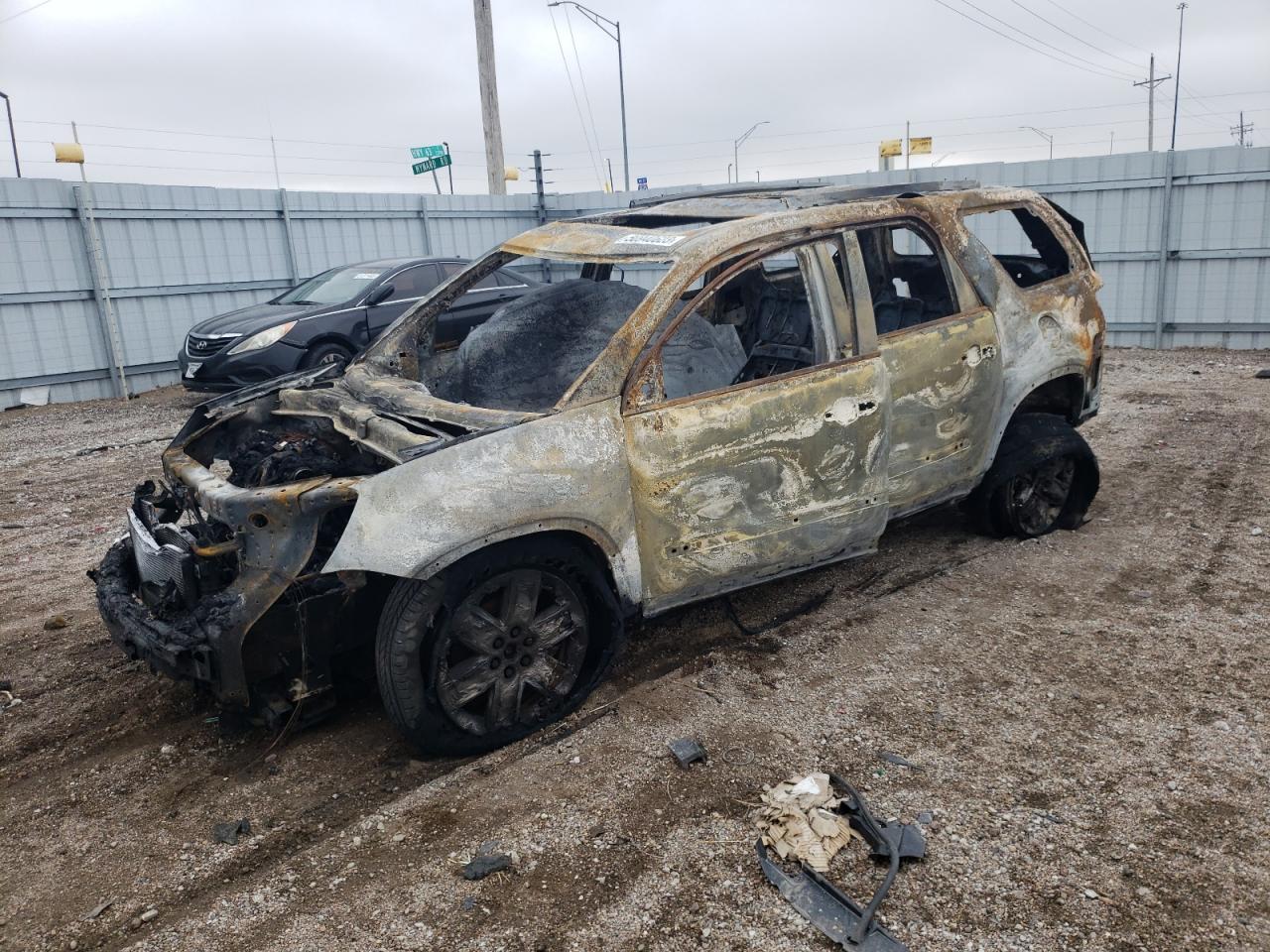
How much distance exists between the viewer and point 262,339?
9.92 meters

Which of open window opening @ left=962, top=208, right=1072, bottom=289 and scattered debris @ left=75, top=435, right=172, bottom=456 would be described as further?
scattered debris @ left=75, top=435, right=172, bottom=456

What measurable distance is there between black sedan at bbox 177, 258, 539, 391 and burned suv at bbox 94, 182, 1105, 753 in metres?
4.92

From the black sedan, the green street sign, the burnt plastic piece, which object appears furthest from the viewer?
the green street sign

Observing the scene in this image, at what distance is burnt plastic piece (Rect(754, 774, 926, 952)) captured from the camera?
2.50m

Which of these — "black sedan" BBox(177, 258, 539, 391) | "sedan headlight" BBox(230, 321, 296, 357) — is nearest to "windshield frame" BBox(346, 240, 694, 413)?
"black sedan" BBox(177, 258, 539, 391)

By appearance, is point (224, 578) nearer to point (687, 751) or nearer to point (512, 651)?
point (512, 651)

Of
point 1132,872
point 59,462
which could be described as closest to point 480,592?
point 1132,872

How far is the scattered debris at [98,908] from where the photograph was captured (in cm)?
275

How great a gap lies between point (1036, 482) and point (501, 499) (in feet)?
11.1

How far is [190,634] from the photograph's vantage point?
3.14 meters

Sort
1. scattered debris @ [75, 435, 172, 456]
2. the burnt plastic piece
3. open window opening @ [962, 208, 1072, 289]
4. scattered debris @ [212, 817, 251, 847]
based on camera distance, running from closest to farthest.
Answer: the burnt plastic piece < scattered debris @ [212, 817, 251, 847] < open window opening @ [962, 208, 1072, 289] < scattered debris @ [75, 435, 172, 456]

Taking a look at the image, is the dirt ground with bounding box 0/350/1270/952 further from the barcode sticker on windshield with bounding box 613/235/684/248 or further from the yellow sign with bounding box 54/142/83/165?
the yellow sign with bounding box 54/142/83/165

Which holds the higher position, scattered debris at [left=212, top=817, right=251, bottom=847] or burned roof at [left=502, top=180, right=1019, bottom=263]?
burned roof at [left=502, top=180, right=1019, bottom=263]

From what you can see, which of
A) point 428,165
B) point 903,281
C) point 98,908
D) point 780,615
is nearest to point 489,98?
point 428,165
